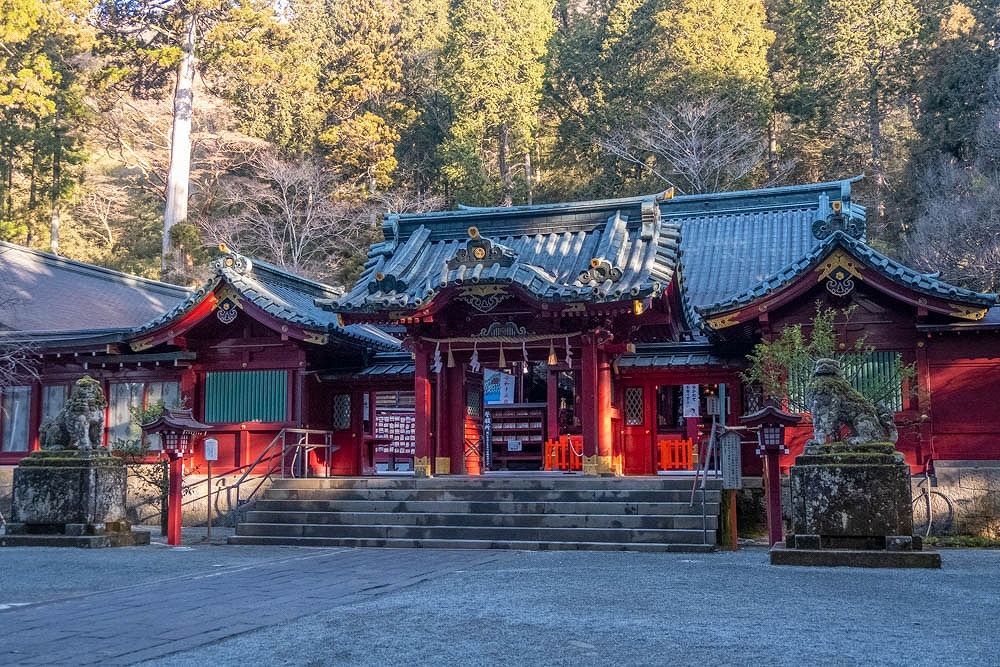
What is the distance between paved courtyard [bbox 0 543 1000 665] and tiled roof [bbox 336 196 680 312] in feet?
17.8

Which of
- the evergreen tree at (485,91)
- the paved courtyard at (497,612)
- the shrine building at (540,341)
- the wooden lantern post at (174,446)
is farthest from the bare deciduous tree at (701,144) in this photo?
the paved courtyard at (497,612)

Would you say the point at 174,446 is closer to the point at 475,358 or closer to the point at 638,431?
the point at 475,358

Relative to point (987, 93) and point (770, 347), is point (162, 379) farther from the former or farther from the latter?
point (987, 93)

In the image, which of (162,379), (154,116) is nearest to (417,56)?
(154,116)

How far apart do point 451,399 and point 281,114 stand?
25.3 m

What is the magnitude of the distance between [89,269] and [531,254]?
18503 mm

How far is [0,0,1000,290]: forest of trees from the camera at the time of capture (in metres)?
37.6

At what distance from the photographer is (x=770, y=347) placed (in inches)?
655

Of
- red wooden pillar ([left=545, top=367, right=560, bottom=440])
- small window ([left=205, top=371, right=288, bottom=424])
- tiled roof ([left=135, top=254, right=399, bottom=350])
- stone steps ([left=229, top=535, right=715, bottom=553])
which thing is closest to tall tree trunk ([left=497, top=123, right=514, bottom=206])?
red wooden pillar ([left=545, top=367, right=560, bottom=440])

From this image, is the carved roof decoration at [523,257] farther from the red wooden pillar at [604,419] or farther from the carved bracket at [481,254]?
the red wooden pillar at [604,419]

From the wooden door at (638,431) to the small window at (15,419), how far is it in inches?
529

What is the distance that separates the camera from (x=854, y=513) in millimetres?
11742

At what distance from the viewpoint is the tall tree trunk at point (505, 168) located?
42094 millimetres

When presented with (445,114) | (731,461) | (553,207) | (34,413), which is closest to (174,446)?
(34,413)
